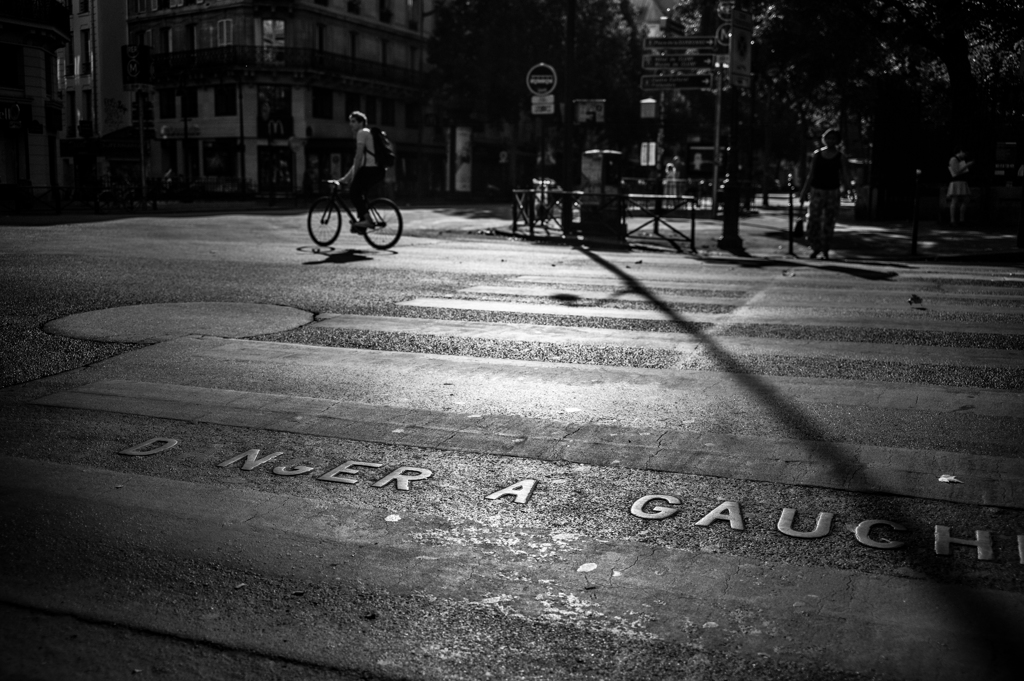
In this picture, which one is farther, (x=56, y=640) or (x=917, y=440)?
(x=917, y=440)

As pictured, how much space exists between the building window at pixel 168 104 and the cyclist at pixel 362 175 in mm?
51719

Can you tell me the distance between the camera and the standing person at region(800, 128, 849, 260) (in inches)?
617

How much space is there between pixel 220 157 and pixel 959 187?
46522 mm

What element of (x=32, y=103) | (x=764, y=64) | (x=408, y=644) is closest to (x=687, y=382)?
(x=408, y=644)

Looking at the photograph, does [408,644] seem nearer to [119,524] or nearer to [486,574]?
[486,574]

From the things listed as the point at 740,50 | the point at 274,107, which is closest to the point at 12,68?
the point at 274,107

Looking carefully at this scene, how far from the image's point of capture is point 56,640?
9.40 feet

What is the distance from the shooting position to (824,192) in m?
15.9

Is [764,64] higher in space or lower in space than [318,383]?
higher

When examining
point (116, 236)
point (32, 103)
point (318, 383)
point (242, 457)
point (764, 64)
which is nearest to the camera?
point (242, 457)

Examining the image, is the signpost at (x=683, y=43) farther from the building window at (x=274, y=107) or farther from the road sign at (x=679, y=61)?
the building window at (x=274, y=107)

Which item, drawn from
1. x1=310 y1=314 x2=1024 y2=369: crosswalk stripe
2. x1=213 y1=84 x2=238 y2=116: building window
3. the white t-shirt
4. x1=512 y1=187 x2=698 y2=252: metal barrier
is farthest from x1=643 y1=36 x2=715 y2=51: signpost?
x1=213 y1=84 x2=238 y2=116: building window

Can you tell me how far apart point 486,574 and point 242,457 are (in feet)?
5.63

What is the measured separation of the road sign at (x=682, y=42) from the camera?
84.2 feet
